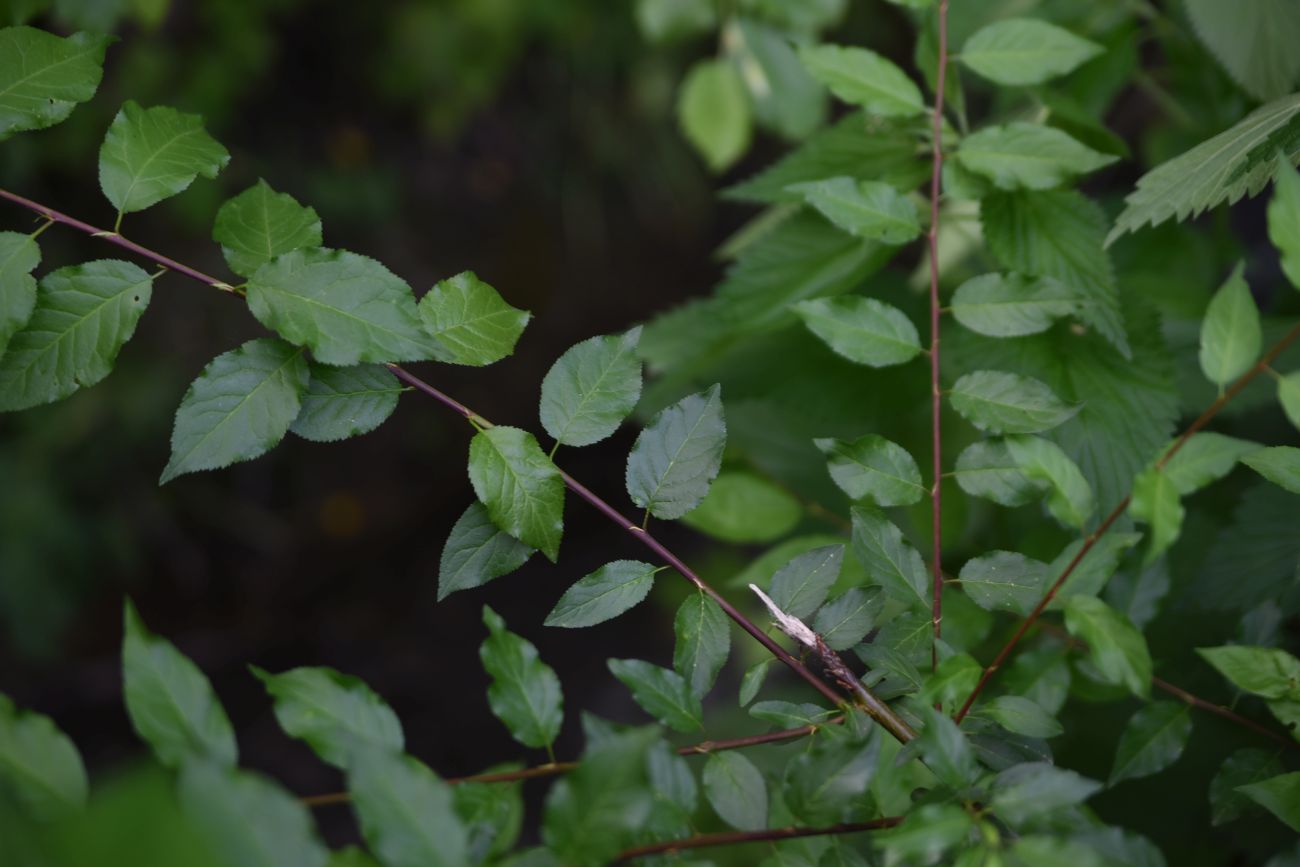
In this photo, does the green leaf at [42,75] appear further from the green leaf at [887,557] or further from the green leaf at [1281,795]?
the green leaf at [1281,795]

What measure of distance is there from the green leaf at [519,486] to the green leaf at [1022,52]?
41 cm

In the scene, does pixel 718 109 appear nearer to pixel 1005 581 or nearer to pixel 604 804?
pixel 1005 581

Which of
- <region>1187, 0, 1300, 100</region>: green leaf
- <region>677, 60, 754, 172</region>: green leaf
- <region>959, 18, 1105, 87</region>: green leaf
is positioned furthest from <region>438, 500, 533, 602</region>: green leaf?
<region>677, 60, 754, 172</region>: green leaf

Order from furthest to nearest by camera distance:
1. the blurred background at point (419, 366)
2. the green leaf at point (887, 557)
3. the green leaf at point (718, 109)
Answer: the blurred background at point (419, 366), the green leaf at point (718, 109), the green leaf at point (887, 557)

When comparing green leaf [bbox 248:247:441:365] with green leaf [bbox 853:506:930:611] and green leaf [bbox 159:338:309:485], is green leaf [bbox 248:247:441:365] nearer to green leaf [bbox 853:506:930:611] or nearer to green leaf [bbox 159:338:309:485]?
green leaf [bbox 159:338:309:485]

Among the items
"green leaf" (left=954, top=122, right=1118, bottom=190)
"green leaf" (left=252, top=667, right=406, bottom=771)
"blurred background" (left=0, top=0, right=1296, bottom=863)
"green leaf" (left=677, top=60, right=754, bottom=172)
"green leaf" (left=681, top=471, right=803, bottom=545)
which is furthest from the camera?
"blurred background" (left=0, top=0, right=1296, bottom=863)

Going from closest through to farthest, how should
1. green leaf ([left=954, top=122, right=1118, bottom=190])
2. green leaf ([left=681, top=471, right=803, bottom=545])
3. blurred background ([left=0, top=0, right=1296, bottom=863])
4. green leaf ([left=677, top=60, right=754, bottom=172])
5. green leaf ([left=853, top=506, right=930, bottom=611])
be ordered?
green leaf ([left=853, top=506, right=930, bottom=611])
green leaf ([left=954, top=122, right=1118, bottom=190])
green leaf ([left=681, top=471, right=803, bottom=545])
green leaf ([left=677, top=60, right=754, bottom=172])
blurred background ([left=0, top=0, right=1296, bottom=863])

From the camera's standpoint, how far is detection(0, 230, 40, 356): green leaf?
0.46 metres

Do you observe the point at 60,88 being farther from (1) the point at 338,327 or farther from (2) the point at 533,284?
(2) the point at 533,284

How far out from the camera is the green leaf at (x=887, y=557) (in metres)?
0.49

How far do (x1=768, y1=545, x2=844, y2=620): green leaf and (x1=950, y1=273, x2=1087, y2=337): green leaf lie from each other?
0.56 feet

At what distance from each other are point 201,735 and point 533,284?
230 cm

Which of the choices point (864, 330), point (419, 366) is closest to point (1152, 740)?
point (864, 330)

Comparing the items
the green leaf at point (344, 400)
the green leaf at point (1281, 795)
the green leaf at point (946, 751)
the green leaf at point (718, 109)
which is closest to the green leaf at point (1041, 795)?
the green leaf at point (946, 751)
